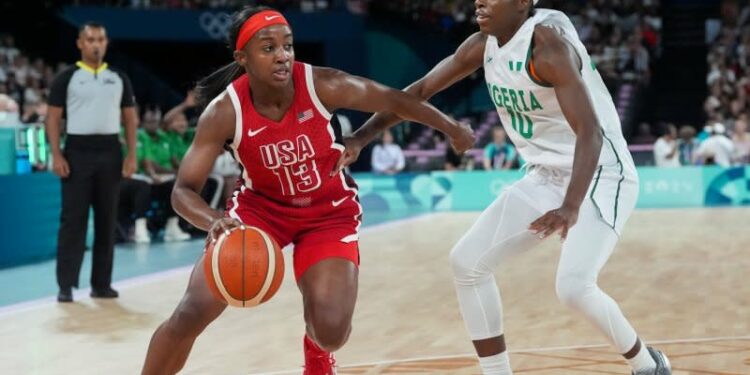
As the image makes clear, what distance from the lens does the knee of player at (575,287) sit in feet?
15.8

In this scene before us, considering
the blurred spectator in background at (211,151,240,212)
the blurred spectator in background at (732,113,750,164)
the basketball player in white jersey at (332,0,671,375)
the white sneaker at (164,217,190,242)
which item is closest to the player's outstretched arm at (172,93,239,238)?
the basketball player in white jersey at (332,0,671,375)

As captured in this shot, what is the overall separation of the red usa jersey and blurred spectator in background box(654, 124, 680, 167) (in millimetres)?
14561

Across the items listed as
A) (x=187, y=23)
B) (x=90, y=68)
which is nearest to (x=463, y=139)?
(x=90, y=68)

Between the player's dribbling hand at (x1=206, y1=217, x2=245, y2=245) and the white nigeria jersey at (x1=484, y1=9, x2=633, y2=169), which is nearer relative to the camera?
the player's dribbling hand at (x1=206, y1=217, x2=245, y2=245)

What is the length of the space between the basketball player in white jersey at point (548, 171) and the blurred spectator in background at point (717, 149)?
14287 millimetres

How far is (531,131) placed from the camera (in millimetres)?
5074

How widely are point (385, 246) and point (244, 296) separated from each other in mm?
8642

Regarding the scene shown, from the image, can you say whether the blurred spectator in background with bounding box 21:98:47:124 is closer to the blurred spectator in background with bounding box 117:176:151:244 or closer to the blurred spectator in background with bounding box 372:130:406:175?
the blurred spectator in background with bounding box 117:176:151:244

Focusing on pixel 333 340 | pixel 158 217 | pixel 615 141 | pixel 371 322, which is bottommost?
pixel 158 217

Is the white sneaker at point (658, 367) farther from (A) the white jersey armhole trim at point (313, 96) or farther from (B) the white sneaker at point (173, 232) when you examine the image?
(B) the white sneaker at point (173, 232)

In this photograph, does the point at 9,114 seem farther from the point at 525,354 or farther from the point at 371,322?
the point at 525,354

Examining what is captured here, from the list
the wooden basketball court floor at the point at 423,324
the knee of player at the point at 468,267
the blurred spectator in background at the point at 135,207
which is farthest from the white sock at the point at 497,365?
the blurred spectator in background at the point at 135,207

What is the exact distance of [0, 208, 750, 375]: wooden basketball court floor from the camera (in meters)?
6.21

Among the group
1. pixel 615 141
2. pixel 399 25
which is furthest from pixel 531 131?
pixel 399 25
